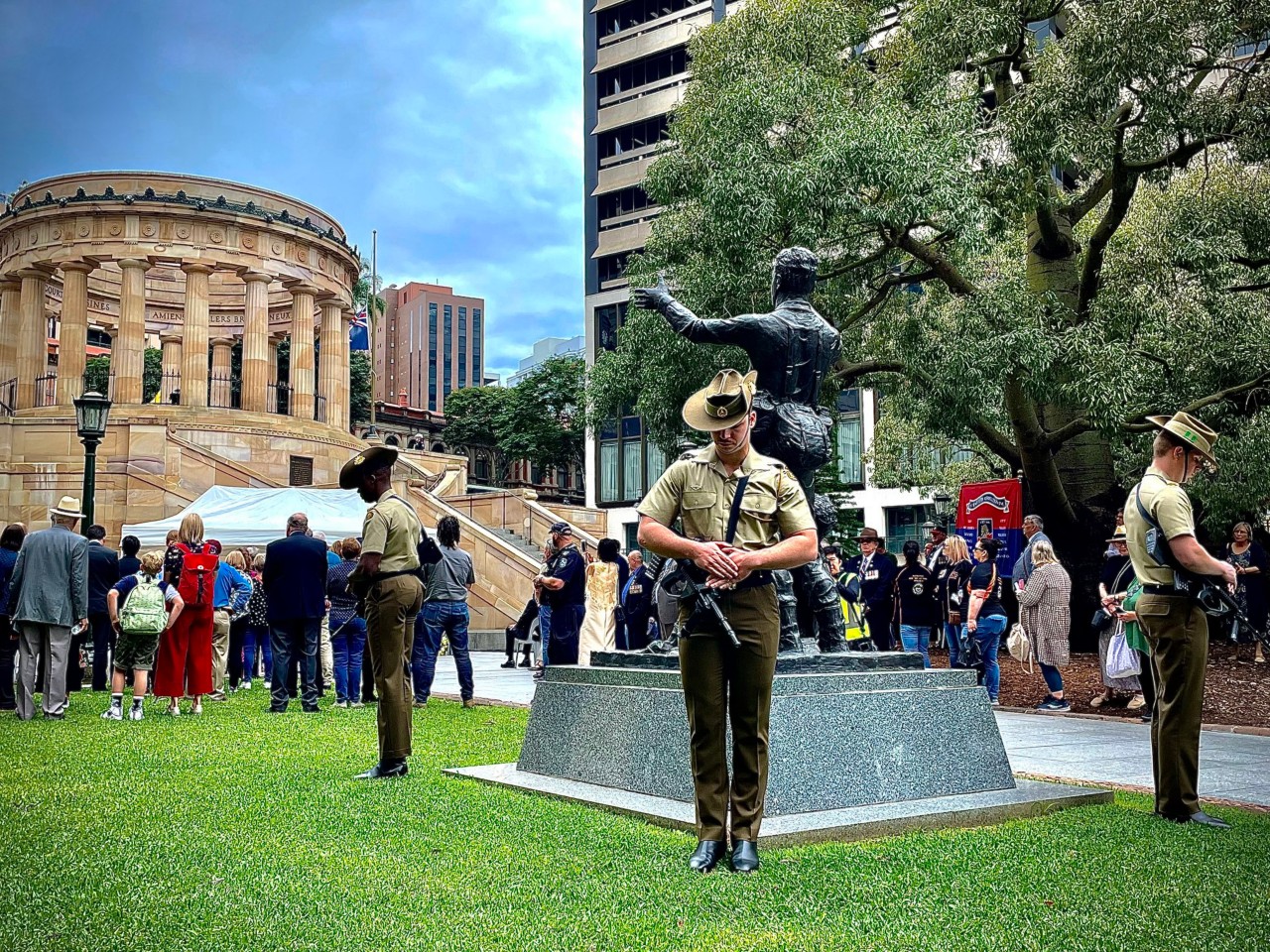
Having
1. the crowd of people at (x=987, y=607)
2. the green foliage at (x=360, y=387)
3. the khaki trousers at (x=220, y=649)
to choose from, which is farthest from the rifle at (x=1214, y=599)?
the green foliage at (x=360, y=387)

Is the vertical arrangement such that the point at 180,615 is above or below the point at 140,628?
above

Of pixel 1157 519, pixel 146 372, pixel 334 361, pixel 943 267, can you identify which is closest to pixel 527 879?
pixel 1157 519

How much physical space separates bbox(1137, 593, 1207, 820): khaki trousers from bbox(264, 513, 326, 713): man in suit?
8.75 m

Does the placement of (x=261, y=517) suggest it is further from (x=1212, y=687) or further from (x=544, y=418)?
(x=544, y=418)

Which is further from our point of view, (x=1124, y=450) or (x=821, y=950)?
(x=1124, y=450)

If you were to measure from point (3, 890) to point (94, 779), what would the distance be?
302cm

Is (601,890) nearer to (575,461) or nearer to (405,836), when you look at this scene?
(405,836)

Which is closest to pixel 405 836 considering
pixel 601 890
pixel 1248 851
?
pixel 601 890

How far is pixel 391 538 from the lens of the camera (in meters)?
7.77

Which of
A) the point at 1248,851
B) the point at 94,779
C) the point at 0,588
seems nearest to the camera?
the point at 1248,851

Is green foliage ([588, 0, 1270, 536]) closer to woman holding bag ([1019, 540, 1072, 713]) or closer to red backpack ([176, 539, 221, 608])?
woman holding bag ([1019, 540, 1072, 713])

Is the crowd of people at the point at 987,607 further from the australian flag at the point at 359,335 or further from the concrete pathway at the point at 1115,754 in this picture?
the australian flag at the point at 359,335

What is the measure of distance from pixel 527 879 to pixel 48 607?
26.5 ft

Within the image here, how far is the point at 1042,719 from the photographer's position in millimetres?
12180
